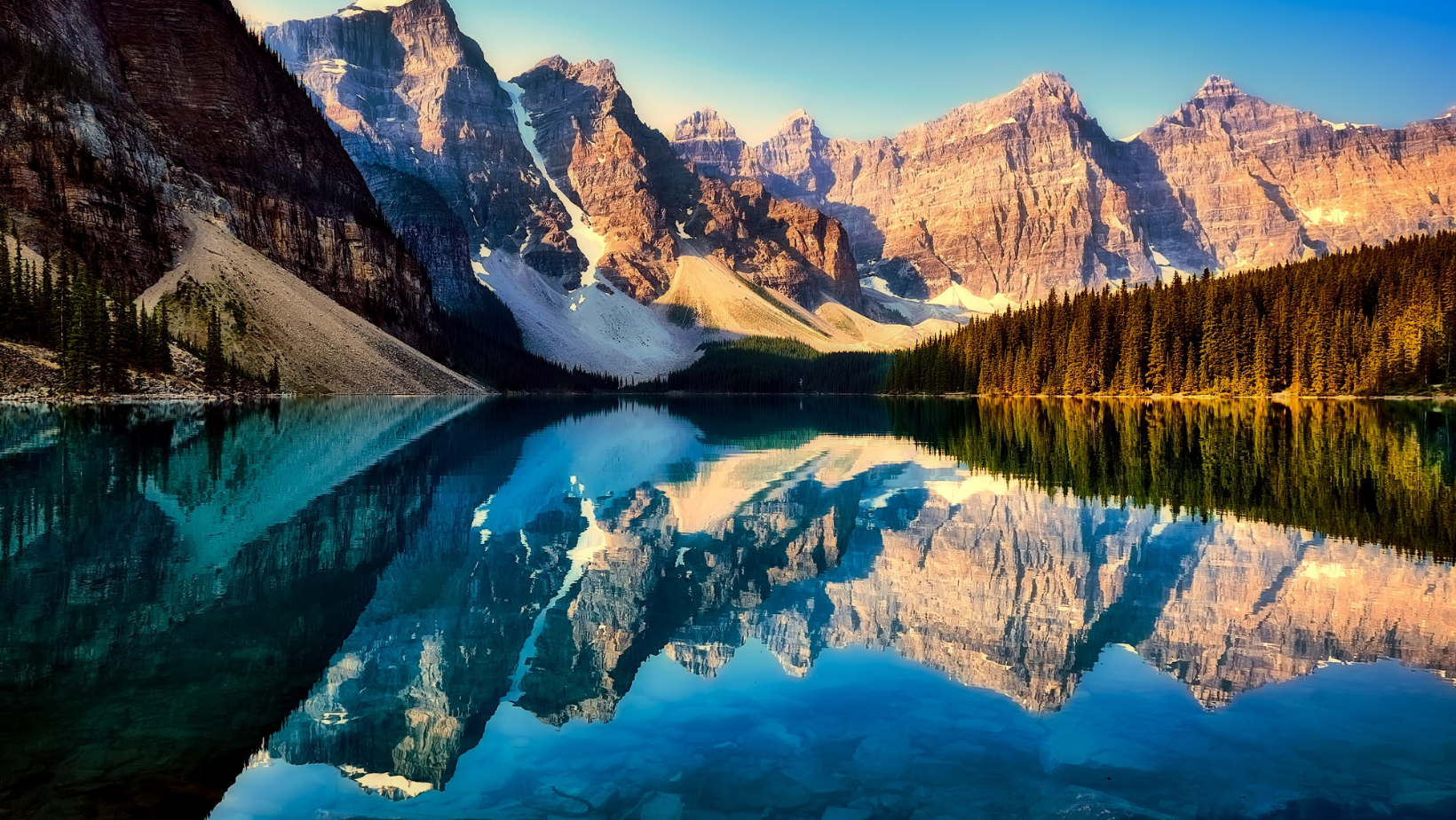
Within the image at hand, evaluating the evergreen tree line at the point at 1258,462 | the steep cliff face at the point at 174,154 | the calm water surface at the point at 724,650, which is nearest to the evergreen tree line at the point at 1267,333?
the evergreen tree line at the point at 1258,462

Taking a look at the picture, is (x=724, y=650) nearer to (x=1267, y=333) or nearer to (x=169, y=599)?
(x=169, y=599)

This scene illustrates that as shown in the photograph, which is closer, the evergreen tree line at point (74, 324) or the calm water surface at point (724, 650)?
the calm water surface at point (724, 650)

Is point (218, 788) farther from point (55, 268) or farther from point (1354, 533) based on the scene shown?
point (55, 268)

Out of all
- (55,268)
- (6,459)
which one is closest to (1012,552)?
(6,459)

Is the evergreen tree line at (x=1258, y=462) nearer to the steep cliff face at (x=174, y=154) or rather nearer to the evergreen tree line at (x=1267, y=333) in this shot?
the evergreen tree line at (x=1267, y=333)

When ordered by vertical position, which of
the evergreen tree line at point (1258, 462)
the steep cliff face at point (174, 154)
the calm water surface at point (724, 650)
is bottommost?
the calm water surface at point (724, 650)

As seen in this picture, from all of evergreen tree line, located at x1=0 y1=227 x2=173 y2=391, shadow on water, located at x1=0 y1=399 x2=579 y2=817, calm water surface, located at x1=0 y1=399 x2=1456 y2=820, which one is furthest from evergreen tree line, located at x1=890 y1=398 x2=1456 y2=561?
evergreen tree line, located at x1=0 y1=227 x2=173 y2=391

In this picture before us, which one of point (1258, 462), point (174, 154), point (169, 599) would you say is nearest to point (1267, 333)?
point (1258, 462)

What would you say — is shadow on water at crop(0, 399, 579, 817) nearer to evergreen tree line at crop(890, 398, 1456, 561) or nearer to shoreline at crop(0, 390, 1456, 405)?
evergreen tree line at crop(890, 398, 1456, 561)
